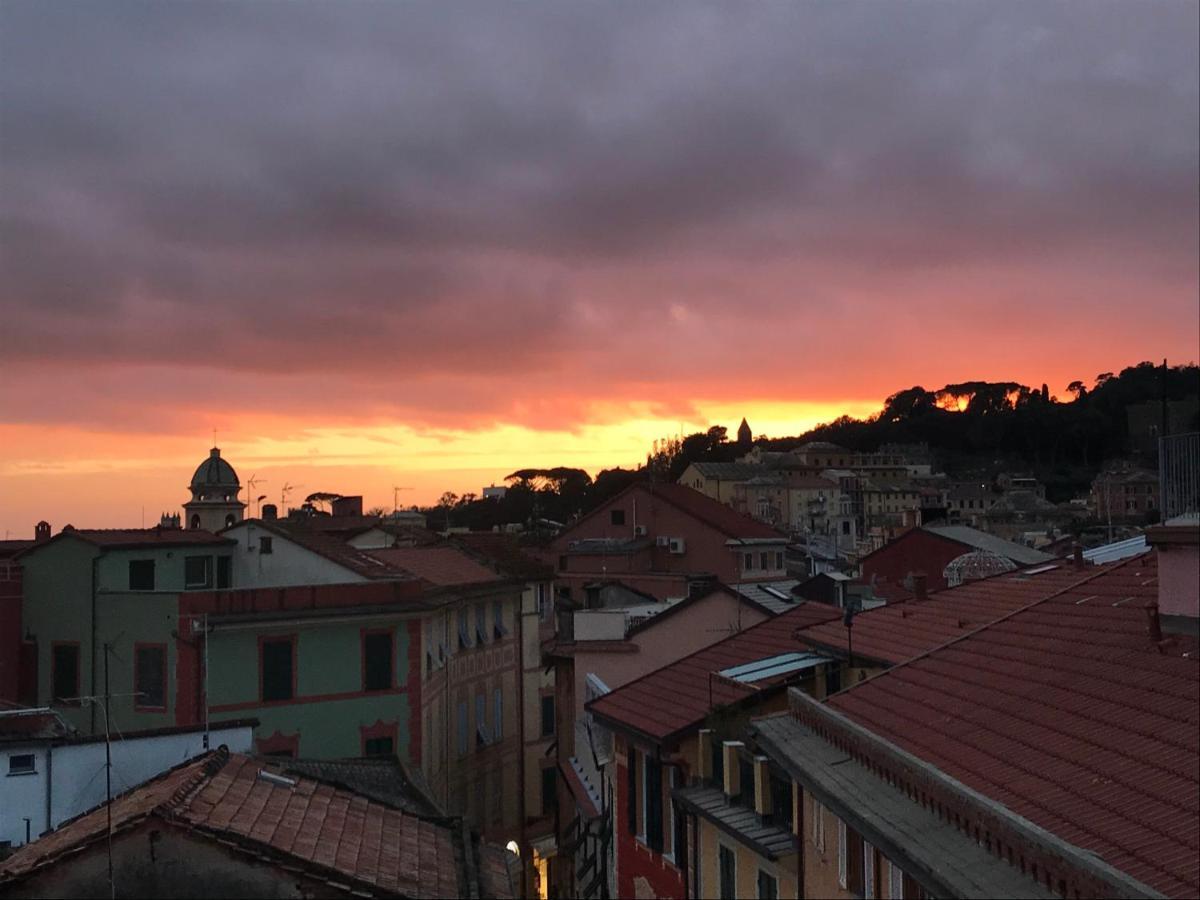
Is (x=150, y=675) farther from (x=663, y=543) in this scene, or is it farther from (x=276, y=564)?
(x=663, y=543)

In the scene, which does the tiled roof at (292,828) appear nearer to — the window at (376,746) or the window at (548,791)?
the window at (376,746)

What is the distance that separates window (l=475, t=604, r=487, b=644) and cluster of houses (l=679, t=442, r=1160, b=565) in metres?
64.9

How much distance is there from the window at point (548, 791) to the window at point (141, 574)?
45.4 feet

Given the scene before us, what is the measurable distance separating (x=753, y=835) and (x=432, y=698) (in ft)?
56.8

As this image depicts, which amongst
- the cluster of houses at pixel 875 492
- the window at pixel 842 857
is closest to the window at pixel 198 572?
the window at pixel 842 857

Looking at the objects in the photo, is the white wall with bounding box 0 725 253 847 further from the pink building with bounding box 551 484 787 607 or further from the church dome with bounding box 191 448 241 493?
the church dome with bounding box 191 448 241 493

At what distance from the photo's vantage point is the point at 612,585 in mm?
43125

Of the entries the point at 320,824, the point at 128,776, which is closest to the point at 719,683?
the point at 320,824

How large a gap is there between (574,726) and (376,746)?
18.5 feet

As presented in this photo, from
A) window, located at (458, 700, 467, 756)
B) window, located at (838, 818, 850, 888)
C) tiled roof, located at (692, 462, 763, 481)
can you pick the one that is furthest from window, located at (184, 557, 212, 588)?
tiled roof, located at (692, 462, 763, 481)

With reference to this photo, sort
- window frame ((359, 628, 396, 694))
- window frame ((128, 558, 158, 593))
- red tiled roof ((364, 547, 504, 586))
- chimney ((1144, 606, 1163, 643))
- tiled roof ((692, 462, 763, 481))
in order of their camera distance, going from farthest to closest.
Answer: tiled roof ((692, 462, 763, 481))
red tiled roof ((364, 547, 504, 586))
window frame ((128, 558, 158, 593))
window frame ((359, 628, 396, 694))
chimney ((1144, 606, 1163, 643))

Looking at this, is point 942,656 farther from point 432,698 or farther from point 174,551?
point 174,551

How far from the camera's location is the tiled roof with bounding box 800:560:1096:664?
1603 cm

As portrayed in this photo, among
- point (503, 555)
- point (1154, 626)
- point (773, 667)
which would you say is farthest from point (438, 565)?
point (1154, 626)
